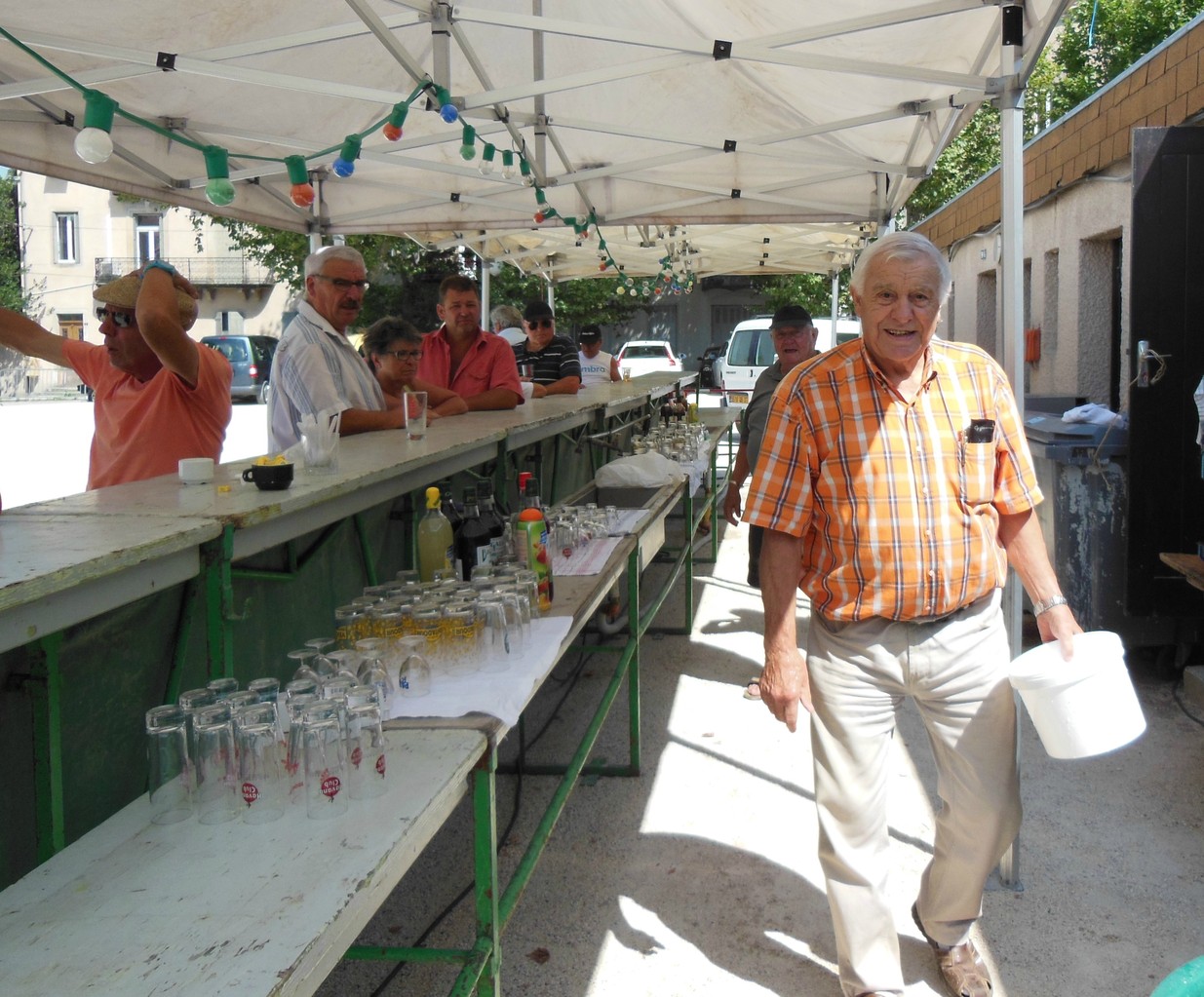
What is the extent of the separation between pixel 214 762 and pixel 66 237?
4900 cm

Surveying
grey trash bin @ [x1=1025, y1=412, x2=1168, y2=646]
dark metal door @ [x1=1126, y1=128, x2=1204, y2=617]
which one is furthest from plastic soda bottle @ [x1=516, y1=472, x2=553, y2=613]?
dark metal door @ [x1=1126, y1=128, x2=1204, y2=617]

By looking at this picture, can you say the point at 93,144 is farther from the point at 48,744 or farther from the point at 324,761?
the point at 324,761

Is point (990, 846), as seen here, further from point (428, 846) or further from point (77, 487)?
point (77, 487)

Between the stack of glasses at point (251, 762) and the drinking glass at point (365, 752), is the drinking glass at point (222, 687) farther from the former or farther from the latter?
the drinking glass at point (365, 752)

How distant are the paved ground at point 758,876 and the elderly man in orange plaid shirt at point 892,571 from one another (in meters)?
0.46

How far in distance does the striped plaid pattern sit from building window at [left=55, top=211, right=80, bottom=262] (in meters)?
48.2

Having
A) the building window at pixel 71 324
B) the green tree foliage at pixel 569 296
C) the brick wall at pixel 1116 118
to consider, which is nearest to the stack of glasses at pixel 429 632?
the brick wall at pixel 1116 118

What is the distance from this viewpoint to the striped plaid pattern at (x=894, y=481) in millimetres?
2826

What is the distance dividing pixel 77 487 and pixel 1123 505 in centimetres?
1097

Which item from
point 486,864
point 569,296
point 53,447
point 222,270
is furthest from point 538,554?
point 222,270

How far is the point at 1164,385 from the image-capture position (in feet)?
19.4

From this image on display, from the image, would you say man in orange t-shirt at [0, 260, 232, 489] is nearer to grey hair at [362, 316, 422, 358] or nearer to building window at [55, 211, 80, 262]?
grey hair at [362, 316, 422, 358]

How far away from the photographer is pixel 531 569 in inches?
131

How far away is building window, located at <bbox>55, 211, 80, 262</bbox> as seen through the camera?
1762 inches
